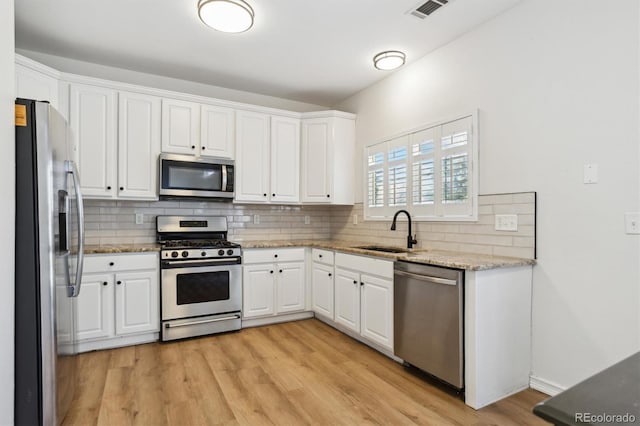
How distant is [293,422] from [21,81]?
3155mm

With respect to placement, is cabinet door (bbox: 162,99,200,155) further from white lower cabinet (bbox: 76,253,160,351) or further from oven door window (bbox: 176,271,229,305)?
oven door window (bbox: 176,271,229,305)

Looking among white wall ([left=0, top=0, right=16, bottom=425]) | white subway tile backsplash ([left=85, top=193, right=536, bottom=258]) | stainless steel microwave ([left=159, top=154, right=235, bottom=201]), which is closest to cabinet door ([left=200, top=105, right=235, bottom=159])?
stainless steel microwave ([left=159, top=154, right=235, bottom=201])

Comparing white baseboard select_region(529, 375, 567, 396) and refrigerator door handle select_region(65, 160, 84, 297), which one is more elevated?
refrigerator door handle select_region(65, 160, 84, 297)

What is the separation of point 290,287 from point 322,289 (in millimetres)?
370

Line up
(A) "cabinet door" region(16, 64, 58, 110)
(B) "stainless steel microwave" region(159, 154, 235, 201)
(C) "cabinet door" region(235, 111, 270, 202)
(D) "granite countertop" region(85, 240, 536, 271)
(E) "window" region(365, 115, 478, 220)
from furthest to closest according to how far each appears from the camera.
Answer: (C) "cabinet door" region(235, 111, 270, 202)
(B) "stainless steel microwave" region(159, 154, 235, 201)
(E) "window" region(365, 115, 478, 220)
(A) "cabinet door" region(16, 64, 58, 110)
(D) "granite countertop" region(85, 240, 536, 271)

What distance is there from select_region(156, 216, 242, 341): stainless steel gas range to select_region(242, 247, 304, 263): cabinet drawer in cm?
11

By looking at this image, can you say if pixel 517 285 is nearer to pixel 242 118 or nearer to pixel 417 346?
pixel 417 346

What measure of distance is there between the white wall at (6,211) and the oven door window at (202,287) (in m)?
1.66

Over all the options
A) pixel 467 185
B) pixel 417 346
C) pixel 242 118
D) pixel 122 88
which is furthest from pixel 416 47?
pixel 122 88

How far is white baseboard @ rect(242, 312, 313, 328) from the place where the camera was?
3.63 meters

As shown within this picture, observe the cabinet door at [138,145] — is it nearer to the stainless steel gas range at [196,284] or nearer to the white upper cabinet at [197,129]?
the white upper cabinet at [197,129]

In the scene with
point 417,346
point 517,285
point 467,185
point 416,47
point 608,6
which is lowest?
point 417,346

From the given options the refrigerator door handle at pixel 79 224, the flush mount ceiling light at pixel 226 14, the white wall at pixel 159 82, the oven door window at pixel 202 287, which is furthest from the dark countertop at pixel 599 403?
the white wall at pixel 159 82

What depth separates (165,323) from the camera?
314cm
